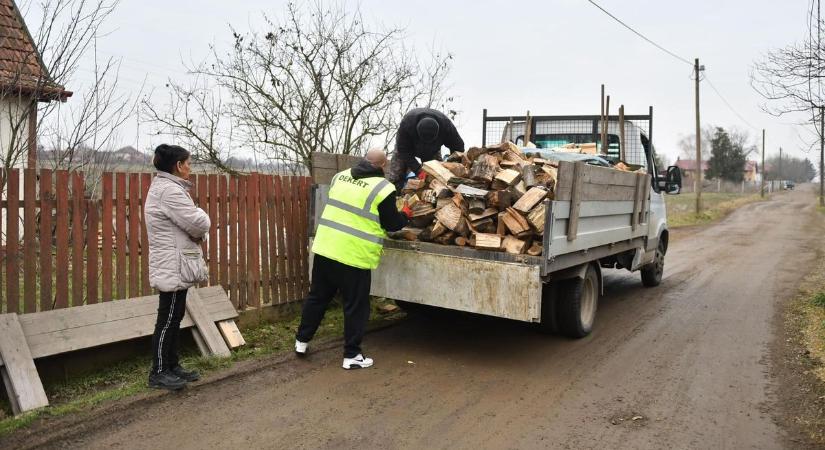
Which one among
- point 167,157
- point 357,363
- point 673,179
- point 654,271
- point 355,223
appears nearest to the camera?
point 167,157

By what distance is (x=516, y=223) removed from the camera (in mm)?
5047

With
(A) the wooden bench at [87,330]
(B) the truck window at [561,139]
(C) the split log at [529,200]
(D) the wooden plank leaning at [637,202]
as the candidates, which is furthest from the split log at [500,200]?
(B) the truck window at [561,139]

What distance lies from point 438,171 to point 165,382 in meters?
3.00

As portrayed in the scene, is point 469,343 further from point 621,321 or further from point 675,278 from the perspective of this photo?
point 675,278

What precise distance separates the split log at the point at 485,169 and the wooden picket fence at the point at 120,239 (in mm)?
2046

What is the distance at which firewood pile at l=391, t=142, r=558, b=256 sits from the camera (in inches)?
198

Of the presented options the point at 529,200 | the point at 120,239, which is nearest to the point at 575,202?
the point at 529,200

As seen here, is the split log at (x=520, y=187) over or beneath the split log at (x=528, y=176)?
beneath

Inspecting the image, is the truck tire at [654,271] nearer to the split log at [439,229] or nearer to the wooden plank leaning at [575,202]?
the wooden plank leaning at [575,202]

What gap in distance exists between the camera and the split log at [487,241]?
16.3 ft

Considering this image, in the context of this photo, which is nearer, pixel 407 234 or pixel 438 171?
pixel 407 234

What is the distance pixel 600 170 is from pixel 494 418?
2864 mm

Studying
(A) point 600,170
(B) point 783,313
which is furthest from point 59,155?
(B) point 783,313

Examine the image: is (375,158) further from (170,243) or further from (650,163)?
(650,163)
